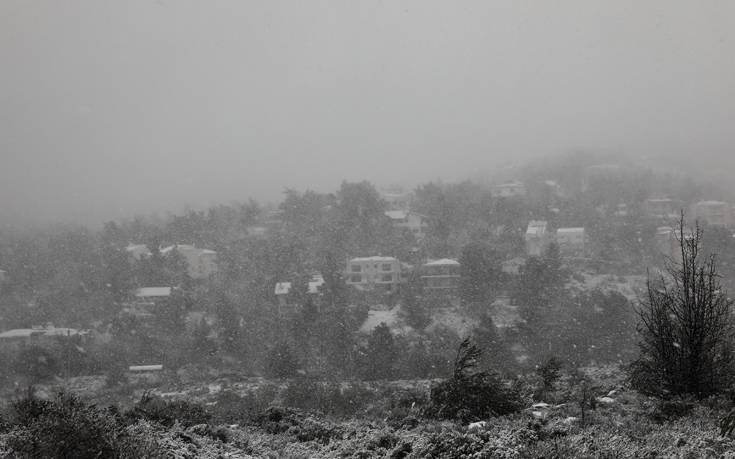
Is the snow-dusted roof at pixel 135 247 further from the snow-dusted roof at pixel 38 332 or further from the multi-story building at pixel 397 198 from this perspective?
the multi-story building at pixel 397 198

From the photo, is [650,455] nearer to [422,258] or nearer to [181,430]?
[181,430]

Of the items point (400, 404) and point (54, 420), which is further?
point (400, 404)

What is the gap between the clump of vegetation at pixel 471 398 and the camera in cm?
1037

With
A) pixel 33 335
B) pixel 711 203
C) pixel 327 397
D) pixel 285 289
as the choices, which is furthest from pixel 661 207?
pixel 33 335

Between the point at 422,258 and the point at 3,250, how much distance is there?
3476 cm

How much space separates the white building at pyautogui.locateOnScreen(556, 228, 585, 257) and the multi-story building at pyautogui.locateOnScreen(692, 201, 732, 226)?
13.4 metres

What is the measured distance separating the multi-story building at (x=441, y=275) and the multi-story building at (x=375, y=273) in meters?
2.01

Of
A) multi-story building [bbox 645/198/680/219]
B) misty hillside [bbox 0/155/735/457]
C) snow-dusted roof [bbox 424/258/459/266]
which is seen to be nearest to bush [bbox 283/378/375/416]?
misty hillside [bbox 0/155/735/457]

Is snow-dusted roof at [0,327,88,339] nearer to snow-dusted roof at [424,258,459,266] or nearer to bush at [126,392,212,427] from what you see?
snow-dusted roof at [424,258,459,266]

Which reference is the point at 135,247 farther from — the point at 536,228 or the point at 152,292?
the point at 536,228

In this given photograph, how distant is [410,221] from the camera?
5309cm

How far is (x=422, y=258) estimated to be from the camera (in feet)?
144

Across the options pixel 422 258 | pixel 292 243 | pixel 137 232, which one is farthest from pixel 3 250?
pixel 422 258

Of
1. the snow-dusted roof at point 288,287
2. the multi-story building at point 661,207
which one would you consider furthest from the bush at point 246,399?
the multi-story building at point 661,207
